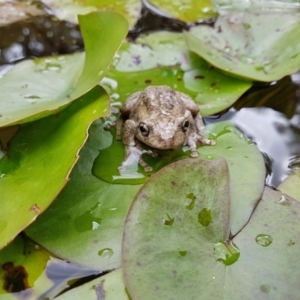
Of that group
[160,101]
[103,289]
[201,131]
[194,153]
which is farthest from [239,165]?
[103,289]

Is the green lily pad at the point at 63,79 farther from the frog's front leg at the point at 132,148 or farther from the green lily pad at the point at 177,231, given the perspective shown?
the green lily pad at the point at 177,231

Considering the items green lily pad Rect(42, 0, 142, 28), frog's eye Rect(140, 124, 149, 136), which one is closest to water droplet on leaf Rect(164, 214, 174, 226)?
frog's eye Rect(140, 124, 149, 136)

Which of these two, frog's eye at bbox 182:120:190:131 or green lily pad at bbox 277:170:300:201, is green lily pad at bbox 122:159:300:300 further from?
frog's eye at bbox 182:120:190:131

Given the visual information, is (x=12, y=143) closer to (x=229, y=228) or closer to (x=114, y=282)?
(x=114, y=282)

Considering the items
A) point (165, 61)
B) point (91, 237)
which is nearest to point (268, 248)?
point (91, 237)

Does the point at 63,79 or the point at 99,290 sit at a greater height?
the point at 63,79

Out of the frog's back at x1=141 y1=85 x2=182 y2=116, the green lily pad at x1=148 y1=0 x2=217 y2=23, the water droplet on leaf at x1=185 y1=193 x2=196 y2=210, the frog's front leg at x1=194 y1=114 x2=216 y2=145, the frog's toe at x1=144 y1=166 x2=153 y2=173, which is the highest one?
the green lily pad at x1=148 y1=0 x2=217 y2=23

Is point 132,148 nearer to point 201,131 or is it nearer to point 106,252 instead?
point 201,131
